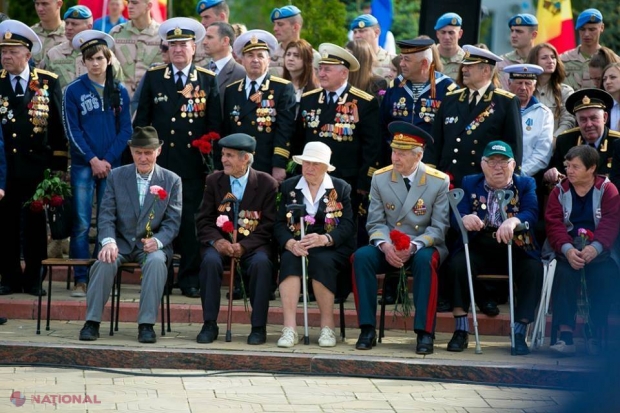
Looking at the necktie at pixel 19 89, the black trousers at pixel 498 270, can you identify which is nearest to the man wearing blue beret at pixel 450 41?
the black trousers at pixel 498 270

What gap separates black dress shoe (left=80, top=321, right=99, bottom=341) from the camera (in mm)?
8719

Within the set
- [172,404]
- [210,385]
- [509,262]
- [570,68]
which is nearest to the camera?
[172,404]

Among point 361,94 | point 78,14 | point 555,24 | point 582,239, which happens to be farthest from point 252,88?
point 555,24

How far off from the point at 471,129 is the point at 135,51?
13.6 ft

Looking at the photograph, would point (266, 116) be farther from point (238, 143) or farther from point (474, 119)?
point (474, 119)

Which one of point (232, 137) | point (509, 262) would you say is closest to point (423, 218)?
point (509, 262)

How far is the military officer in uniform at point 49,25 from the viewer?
488 inches

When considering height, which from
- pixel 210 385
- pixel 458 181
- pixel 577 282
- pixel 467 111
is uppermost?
pixel 467 111

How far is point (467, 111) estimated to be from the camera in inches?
389

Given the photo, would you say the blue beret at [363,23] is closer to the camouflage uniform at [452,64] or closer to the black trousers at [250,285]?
the camouflage uniform at [452,64]

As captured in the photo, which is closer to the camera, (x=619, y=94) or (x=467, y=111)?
(x=467, y=111)

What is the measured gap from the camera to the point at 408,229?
9156 millimetres

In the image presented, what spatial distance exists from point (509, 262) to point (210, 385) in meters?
2.53

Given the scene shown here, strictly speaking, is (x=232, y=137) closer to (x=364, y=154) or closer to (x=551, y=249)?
(x=364, y=154)
